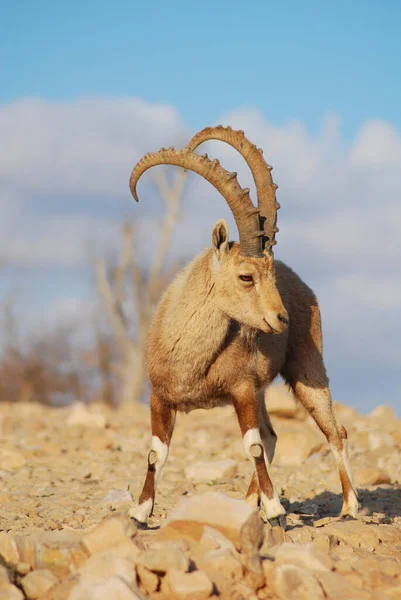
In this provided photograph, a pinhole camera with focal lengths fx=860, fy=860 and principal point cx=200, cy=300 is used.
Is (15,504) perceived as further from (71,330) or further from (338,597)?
(71,330)

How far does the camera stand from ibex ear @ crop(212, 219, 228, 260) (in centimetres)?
765

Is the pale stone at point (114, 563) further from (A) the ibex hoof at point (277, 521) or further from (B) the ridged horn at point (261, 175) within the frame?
(B) the ridged horn at point (261, 175)

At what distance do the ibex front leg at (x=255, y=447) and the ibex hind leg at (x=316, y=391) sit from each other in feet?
4.68

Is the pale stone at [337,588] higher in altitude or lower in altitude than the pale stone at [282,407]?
lower

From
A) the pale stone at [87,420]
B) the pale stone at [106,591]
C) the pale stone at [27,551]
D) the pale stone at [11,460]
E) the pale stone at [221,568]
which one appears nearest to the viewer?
the pale stone at [106,591]

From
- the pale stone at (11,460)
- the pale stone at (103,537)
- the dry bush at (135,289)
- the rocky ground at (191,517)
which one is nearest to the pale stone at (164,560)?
the rocky ground at (191,517)

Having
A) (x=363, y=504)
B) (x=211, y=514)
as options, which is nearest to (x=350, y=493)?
(x=363, y=504)

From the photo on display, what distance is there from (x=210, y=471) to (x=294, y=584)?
584 cm

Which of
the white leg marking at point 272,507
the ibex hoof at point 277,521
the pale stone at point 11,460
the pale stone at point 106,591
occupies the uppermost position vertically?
the pale stone at point 11,460

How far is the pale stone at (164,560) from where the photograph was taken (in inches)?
196

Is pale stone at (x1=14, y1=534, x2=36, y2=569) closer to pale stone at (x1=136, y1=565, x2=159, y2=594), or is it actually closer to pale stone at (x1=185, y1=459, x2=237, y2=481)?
pale stone at (x1=136, y1=565, x2=159, y2=594)

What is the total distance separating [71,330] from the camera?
36250 mm

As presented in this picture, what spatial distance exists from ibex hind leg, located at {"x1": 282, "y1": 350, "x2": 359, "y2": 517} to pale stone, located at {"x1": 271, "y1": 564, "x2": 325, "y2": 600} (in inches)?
153

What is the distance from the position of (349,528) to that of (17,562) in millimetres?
2885
